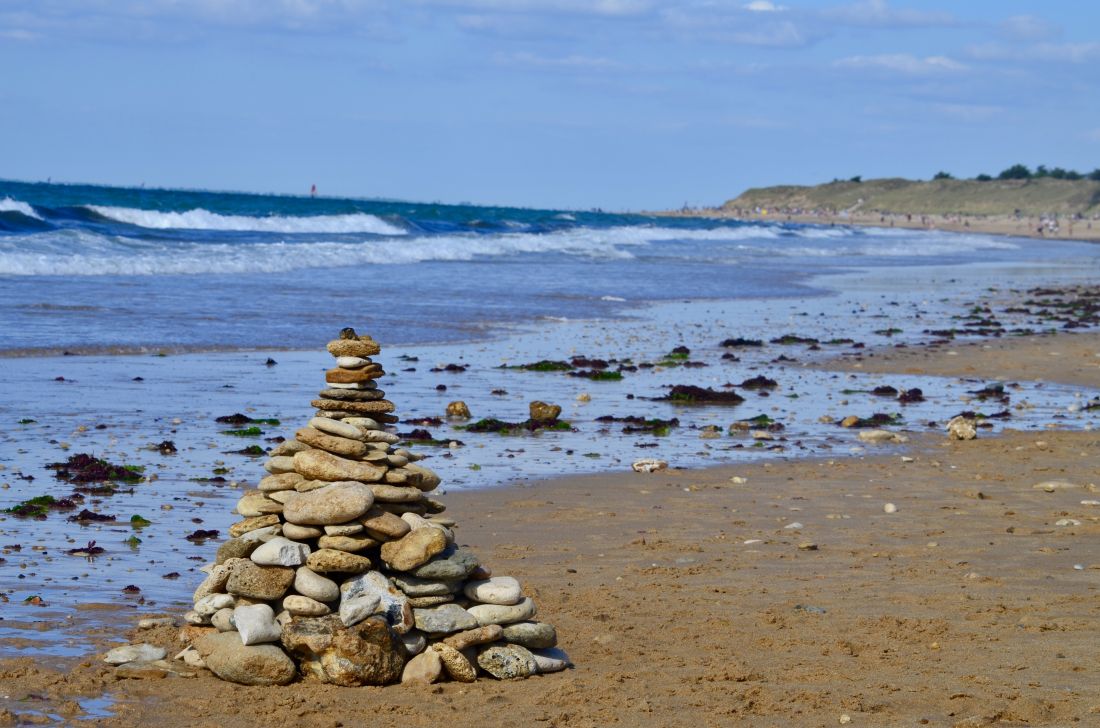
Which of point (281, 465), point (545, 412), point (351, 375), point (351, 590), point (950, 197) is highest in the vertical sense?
point (950, 197)

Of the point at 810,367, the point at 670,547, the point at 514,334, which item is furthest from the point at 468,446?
the point at 514,334

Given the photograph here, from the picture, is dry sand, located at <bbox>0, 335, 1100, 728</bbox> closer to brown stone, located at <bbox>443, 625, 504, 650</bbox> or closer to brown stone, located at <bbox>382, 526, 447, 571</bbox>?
brown stone, located at <bbox>443, 625, 504, 650</bbox>

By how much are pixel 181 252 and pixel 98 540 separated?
30.8 meters

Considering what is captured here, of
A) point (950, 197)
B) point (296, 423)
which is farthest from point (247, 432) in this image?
point (950, 197)

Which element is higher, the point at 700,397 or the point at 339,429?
the point at 339,429

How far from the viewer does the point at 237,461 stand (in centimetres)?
1084

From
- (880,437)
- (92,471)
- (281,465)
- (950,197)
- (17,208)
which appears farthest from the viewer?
(950,197)

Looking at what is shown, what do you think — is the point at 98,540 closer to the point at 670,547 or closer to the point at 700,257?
the point at 670,547

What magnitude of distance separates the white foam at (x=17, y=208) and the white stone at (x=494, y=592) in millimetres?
45335

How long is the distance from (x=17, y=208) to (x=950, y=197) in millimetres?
135141

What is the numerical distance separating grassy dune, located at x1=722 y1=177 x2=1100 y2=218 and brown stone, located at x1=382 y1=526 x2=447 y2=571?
14491cm

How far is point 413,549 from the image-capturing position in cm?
642

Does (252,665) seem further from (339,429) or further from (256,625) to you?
(339,429)

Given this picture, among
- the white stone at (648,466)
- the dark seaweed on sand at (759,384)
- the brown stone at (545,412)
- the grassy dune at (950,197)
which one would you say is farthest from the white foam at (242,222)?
the grassy dune at (950,197)
